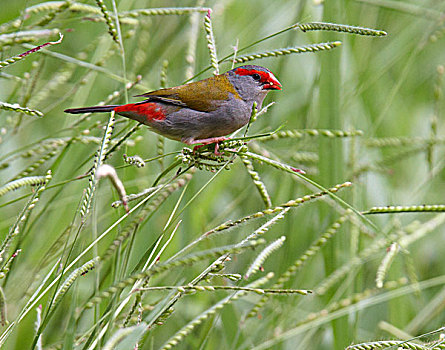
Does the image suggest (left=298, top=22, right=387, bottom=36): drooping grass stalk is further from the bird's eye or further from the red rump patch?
the bird's eye

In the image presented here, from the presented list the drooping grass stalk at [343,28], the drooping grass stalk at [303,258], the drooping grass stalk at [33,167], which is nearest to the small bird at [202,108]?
the drooping grass stalk at [33,167]

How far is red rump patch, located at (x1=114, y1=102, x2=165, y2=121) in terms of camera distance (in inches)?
76.4

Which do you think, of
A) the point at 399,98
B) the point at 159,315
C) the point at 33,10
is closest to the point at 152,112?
the point at 33,10

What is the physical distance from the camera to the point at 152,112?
2.11 meters

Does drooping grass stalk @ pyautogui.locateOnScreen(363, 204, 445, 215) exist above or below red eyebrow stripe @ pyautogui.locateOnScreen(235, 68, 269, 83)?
below

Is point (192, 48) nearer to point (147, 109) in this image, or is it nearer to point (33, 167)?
point (147, 109)

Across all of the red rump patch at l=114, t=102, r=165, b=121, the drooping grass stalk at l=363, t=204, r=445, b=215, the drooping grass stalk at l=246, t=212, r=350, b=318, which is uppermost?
the red rump patch at l=114, t=102, r=165, b=121

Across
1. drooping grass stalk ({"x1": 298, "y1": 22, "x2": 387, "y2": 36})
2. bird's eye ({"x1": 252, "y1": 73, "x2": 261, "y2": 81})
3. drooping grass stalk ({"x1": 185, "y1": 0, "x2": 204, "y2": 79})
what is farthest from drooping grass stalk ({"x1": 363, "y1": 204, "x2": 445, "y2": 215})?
bird's eye ({"x1": 252, "y1": 73, "x2": 261, "y2": 81})

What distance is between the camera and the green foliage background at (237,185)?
73.1 inches

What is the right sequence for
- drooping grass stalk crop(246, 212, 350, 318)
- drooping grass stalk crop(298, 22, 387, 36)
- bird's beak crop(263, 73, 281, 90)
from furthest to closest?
1. bird's beak crop(263, 73, 281, 90)
2. drooping grass stalk crop(246, 212, 350, 318)
3. drooping grass stalk crop(298, 22, 387, 36)

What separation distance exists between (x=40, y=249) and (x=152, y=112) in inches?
32.2

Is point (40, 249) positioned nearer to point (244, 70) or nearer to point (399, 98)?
point (244, 70)

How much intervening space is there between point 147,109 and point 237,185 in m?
1.22

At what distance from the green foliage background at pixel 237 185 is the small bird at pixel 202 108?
0.10 m
